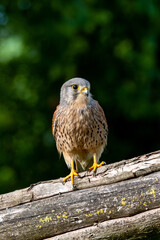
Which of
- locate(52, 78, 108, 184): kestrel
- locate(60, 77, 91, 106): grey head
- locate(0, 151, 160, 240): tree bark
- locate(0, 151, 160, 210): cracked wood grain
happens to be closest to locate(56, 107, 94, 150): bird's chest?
locate(52, 78, 108, 184): kestrel

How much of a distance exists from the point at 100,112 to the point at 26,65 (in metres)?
1.99

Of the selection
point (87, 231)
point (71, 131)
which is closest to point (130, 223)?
point (87, 231)

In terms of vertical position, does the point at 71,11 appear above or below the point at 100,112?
above

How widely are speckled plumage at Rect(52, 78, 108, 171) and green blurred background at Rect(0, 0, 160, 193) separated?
1.20 m

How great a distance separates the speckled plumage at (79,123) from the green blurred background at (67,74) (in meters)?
1.20

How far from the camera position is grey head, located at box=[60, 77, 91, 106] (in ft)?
13.4

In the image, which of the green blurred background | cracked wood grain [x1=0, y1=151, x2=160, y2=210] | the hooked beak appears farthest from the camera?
the green blurred background

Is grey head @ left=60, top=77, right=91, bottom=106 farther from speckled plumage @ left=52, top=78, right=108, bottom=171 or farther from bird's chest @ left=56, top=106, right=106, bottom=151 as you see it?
bird's chest @ left=56, top=106, right=106, bottom=151

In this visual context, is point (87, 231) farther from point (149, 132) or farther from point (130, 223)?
point (149, 132)

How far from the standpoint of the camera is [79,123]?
409 centimetres

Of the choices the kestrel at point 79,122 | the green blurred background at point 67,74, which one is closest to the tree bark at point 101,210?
the kestrel at point 79,122

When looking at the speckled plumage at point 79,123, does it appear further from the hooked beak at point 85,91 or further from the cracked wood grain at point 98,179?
the cracked wood grain at point 98,179

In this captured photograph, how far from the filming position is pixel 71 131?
13.5ft

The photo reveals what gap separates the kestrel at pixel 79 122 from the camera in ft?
13.5
